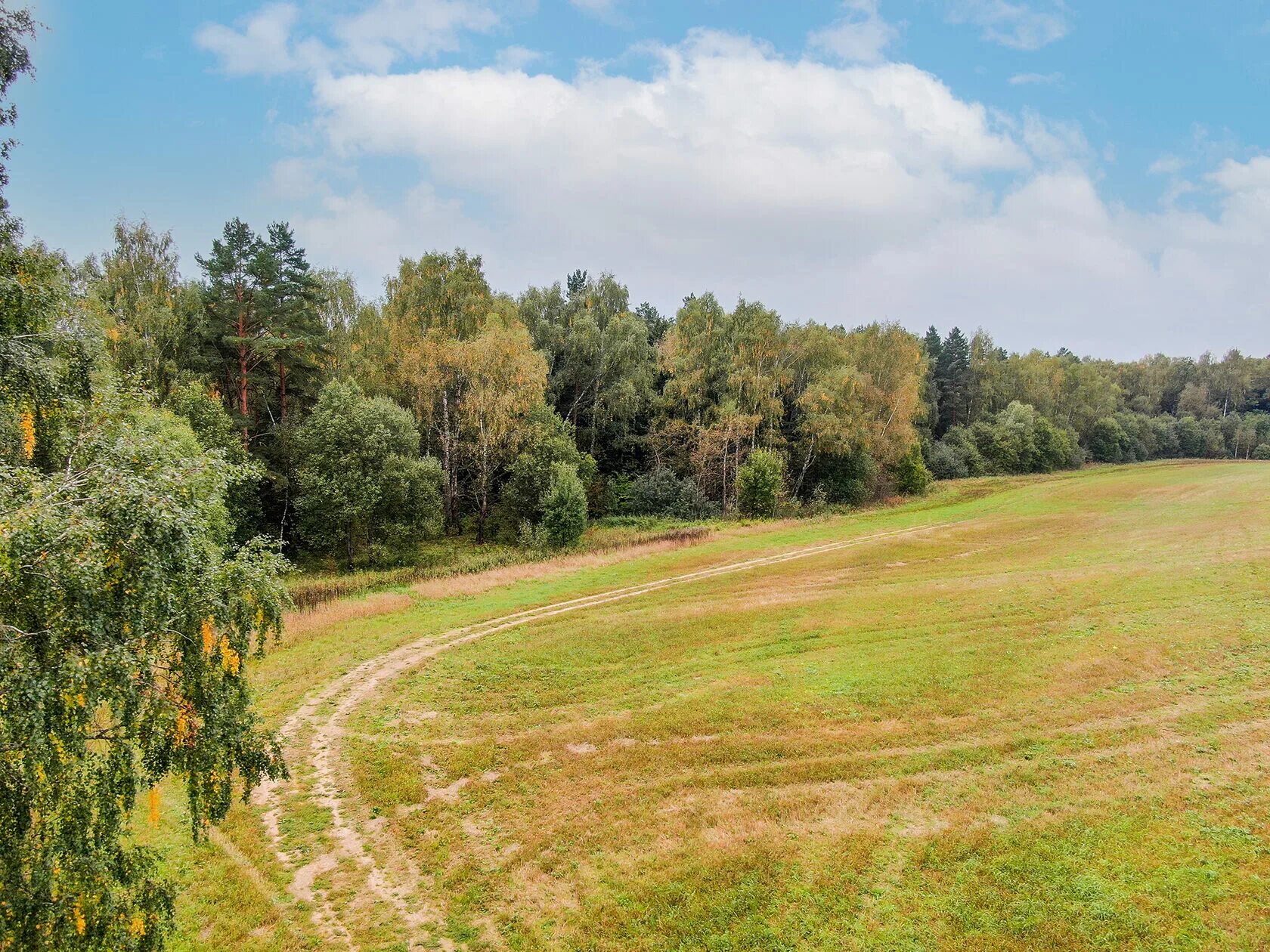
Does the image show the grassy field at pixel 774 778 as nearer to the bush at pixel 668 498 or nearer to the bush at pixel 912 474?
the bush at pixel 668 498

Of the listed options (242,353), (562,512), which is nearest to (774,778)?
(562,512)

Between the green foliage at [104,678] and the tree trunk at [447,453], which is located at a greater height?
the tree trunk at [447,453]

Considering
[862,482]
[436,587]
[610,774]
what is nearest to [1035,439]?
[862,482]

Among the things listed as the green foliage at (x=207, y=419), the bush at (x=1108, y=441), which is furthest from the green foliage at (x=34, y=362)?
the bush at (x=1108, y=441)

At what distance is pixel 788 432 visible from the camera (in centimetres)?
6525

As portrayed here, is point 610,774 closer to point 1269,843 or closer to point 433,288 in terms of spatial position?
point 1269,843

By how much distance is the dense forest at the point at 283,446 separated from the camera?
6.69m

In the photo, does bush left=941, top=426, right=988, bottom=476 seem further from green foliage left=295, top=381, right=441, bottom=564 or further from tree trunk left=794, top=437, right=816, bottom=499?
green foliage left=295, top=381, right=441, bottom=564

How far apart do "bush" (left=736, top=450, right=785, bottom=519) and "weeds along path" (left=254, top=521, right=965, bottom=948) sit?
27619mm

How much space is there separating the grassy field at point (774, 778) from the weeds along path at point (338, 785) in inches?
2.7

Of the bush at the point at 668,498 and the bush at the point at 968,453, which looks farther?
the bush at the point at 968,453

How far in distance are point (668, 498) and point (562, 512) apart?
1462cm

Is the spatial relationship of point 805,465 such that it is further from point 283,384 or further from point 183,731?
point 183,731

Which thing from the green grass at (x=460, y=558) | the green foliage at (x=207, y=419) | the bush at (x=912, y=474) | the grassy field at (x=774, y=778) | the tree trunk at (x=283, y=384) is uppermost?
the tree trunk at (x=283, y=384)
